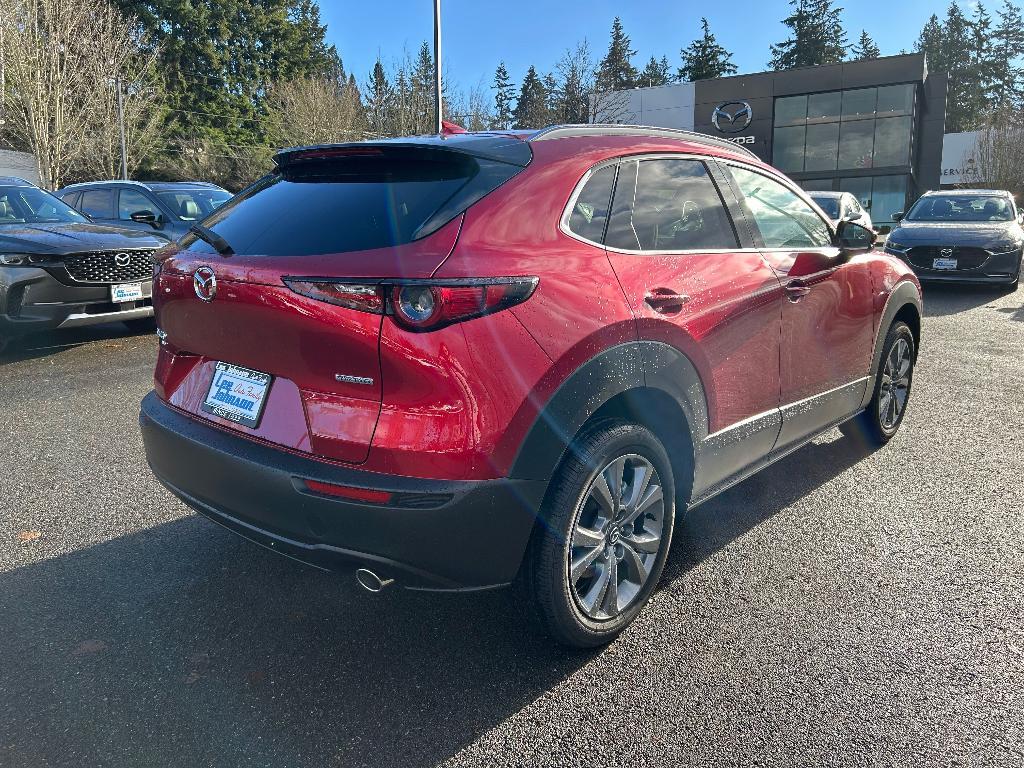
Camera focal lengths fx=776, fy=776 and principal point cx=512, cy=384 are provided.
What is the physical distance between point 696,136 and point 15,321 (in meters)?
6.19

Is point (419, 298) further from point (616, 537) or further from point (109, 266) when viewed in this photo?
point (109, 266)

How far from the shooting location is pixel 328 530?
225cm

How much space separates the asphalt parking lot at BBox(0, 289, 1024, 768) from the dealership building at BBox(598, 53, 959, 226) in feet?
121

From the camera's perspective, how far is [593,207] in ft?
8.66

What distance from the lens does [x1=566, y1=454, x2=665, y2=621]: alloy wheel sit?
101 inches

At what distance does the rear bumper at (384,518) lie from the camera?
2.18 meters

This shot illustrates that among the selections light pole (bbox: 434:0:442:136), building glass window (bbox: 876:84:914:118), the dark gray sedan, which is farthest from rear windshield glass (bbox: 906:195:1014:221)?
building glass window (bbox: 876:84:914:118)

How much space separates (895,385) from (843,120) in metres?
41.8

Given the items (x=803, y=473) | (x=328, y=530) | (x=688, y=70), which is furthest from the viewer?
(x=688, y=70)

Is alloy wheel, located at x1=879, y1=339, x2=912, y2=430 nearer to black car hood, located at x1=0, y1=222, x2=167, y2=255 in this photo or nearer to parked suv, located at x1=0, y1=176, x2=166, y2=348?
parked suv, located at x1=0, y1=176, x2=166, y2=348

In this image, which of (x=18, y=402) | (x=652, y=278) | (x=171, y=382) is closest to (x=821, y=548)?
(x=652, y=278)

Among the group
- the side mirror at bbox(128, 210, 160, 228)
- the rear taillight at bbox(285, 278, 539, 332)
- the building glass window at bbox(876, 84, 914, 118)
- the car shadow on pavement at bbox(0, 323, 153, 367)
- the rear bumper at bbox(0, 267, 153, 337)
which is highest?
the building glass window at bbox(876, 84, 914, 118)

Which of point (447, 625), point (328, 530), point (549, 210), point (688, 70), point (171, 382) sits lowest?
point (447, 625)

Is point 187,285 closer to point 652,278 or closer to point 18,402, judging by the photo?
point 652,278
